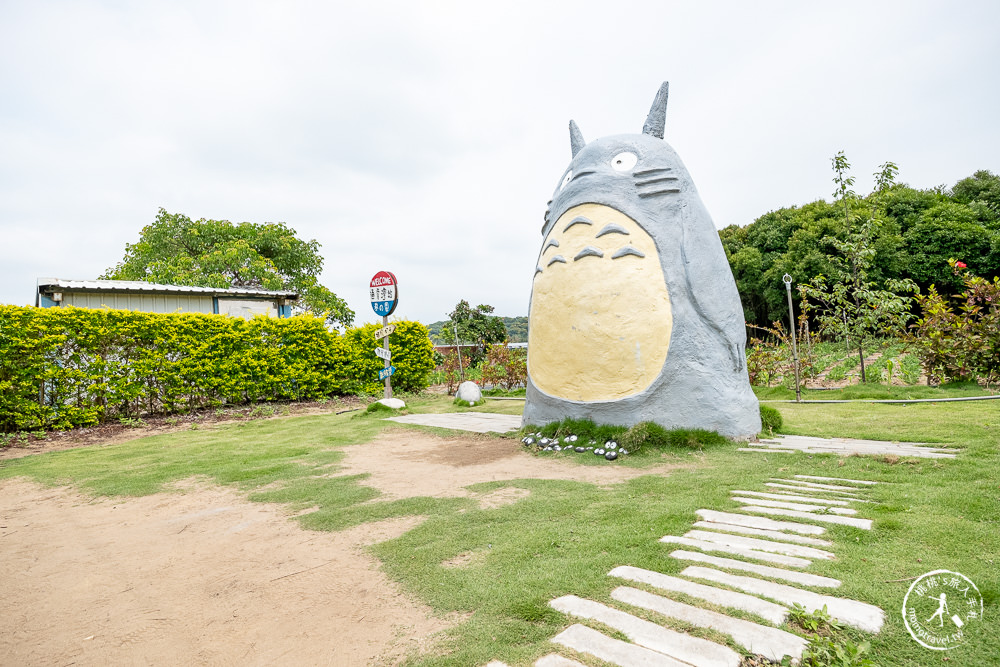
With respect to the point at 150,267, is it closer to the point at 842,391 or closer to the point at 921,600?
the point at 842,391

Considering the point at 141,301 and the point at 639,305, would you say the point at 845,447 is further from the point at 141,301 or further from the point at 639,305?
the point at 141,301

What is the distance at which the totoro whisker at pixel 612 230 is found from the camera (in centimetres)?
638

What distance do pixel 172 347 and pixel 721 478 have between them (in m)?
11.3

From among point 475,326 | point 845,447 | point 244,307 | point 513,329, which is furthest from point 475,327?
point 845,447

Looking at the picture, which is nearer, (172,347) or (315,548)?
(315,548)

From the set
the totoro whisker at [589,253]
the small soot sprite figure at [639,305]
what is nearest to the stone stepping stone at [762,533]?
the small soot sprite figure at [639,305]

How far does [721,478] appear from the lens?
453 centimetres

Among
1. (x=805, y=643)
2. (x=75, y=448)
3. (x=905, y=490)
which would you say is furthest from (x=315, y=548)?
(x=75, y=448)

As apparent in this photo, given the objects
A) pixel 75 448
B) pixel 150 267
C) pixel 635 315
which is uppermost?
pixel 150 267

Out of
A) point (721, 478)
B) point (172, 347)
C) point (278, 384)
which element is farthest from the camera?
point (278, 384)

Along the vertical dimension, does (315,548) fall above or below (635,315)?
below

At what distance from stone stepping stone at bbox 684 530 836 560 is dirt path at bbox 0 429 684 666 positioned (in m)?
1.61

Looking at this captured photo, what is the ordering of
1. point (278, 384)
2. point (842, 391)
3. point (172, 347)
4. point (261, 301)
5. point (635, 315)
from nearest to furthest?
point (635, 315)
point (842, 391)
point (172, 347)
point (278, 384)
point (261, 301)

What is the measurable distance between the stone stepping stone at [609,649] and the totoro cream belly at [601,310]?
4.18 metres
